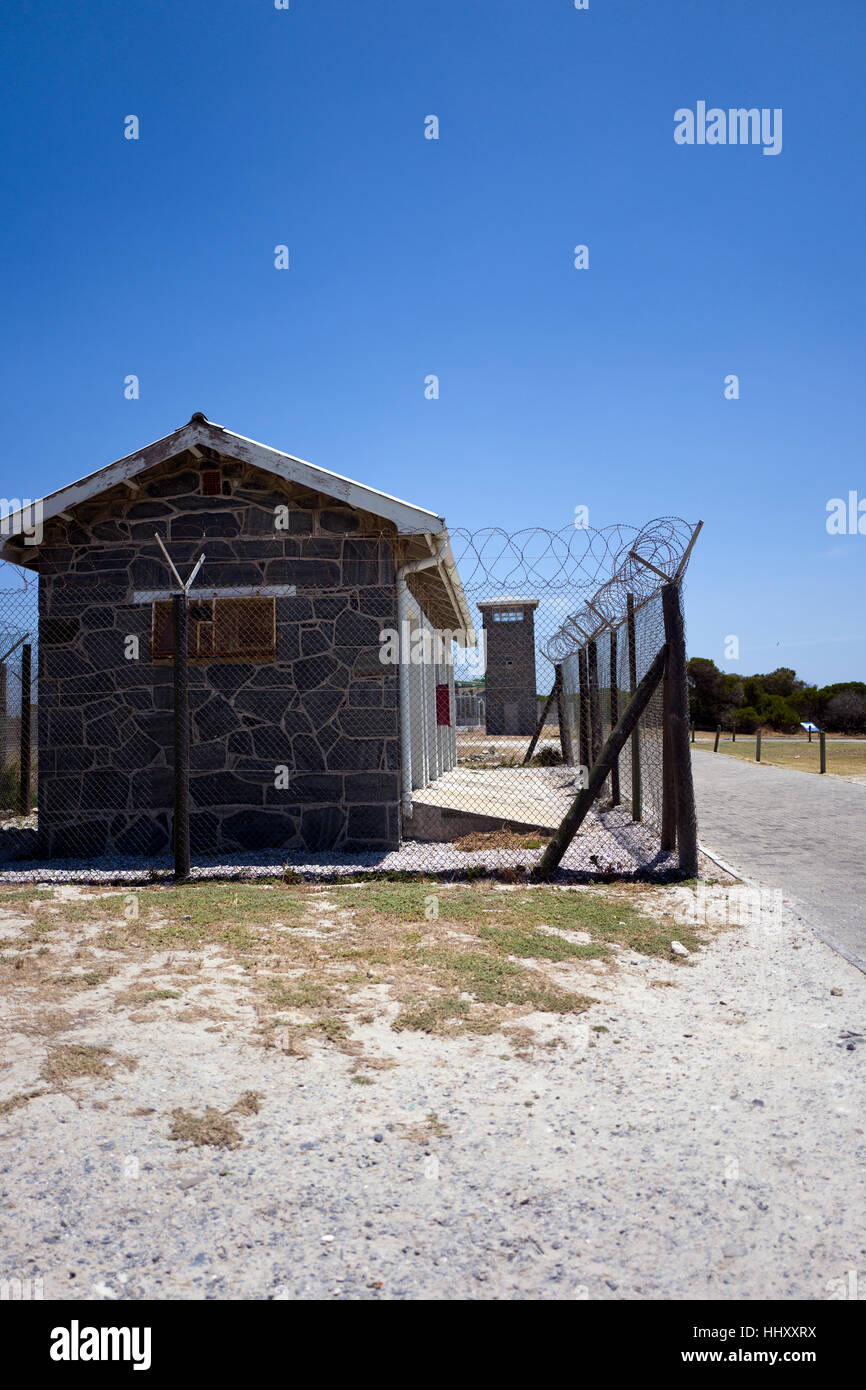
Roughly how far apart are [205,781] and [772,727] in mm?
41958

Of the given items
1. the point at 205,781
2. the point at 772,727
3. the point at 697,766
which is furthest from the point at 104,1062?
the point at 772,727

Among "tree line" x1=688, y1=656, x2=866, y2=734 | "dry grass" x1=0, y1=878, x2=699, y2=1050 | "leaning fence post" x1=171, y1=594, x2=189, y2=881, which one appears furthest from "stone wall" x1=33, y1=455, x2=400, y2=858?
"tree line" x1=688, y1=656, x2=866, y2=734

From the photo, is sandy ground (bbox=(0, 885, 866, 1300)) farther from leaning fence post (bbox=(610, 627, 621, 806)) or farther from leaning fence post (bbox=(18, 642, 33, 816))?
leaning fence post (bbox=(18, 642, 33, 816))

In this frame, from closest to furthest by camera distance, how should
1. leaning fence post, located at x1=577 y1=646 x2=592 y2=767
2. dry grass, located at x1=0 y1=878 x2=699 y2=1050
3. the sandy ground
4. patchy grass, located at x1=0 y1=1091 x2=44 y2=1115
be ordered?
the sandy ground < patchy grass, located at x1=0 y1=1091 x2=44 y2=1115 < dry grass, located at x1=0 y1=878 x2=699 y2=1050 < leaning fence post, located at x1=577 y1=646 x2=592 y2=767

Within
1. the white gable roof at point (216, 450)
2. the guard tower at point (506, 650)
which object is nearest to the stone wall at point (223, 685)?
the white gable roof at point (216, 450)

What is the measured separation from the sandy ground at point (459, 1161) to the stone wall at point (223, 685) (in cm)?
451

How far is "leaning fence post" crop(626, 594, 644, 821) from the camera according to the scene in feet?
31.0

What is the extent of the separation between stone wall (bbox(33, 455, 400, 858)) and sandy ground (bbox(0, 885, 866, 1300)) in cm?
451

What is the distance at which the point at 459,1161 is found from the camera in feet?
9.22

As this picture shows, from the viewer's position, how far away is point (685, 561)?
23.1ft
